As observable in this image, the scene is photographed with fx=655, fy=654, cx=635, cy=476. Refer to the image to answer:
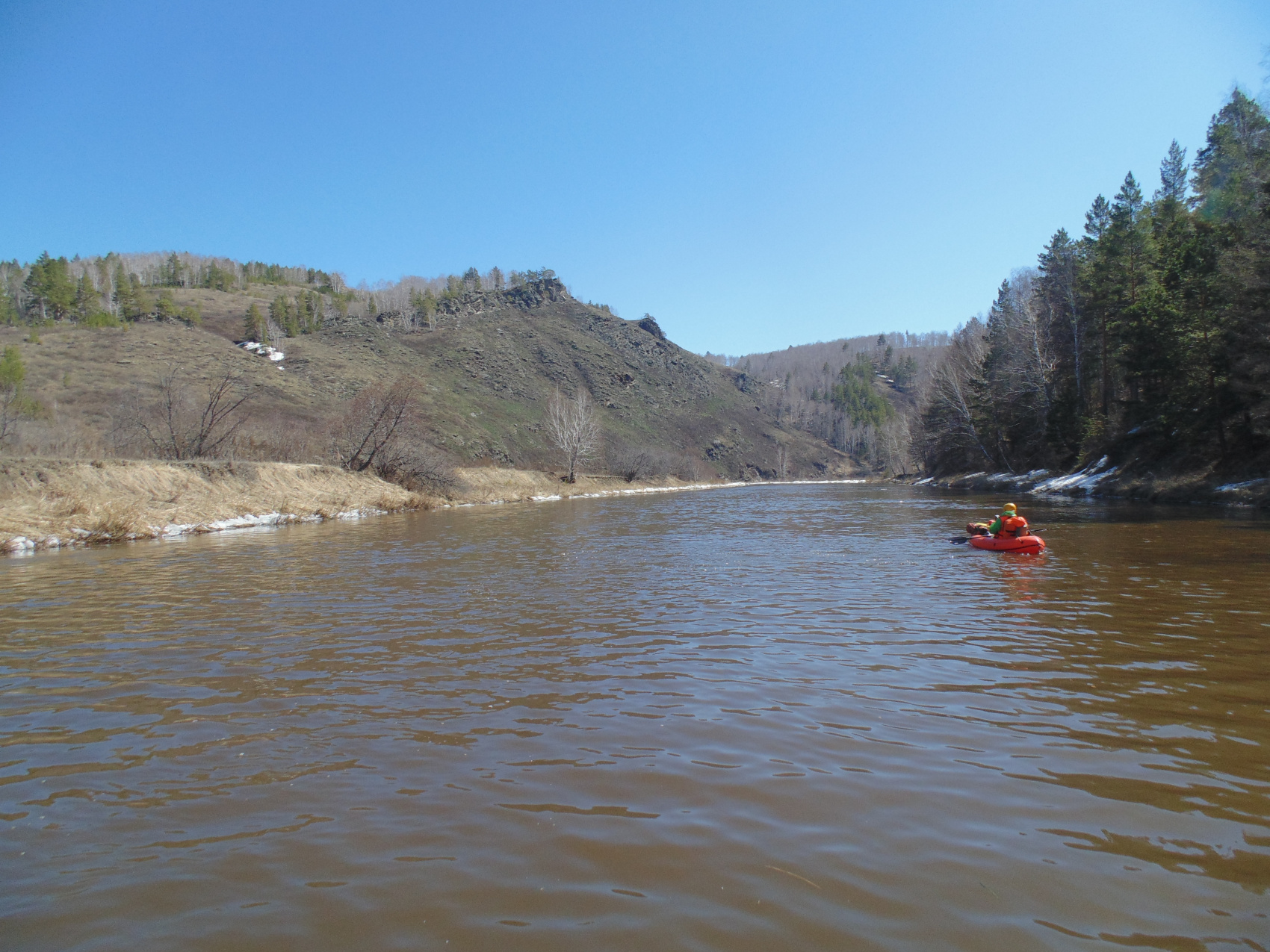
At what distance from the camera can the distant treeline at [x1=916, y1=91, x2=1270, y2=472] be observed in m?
27.2

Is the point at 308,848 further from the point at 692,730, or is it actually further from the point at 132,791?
the point at 692,730

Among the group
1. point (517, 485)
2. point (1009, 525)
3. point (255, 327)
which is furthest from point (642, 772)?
point (255, 327)

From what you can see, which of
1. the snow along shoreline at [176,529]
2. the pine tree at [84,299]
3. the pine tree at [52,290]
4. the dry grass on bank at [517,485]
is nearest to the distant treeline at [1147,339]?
the dry grass on bank at [517,485]

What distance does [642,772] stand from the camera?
4.79 meters

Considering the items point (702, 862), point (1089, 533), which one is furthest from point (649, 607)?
point (1089, 533)

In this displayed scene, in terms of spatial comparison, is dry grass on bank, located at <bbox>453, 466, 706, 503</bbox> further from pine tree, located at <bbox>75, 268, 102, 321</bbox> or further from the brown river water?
pine tree, located at <bbox>75, 268, 102, 321</bbox>

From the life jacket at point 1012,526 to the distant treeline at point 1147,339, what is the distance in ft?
50.0

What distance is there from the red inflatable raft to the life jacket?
0.13 meters

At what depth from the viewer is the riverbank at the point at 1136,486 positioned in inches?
1013

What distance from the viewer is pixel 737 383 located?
7165 inches

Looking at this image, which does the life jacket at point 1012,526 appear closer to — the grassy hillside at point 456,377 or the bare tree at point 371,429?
the grassy hillside at point 456,377

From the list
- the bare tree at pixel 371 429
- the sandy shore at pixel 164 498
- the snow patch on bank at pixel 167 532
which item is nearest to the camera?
the snow patch on bank at pixel 167 532

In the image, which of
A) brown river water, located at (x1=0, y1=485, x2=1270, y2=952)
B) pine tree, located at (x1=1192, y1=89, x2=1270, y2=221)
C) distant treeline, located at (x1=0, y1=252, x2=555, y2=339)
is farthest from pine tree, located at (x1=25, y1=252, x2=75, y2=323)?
pine tree, located at (x1=1192, y1=89, x2=1270, y2=221)

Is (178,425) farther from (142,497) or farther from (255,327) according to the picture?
(255,327)
